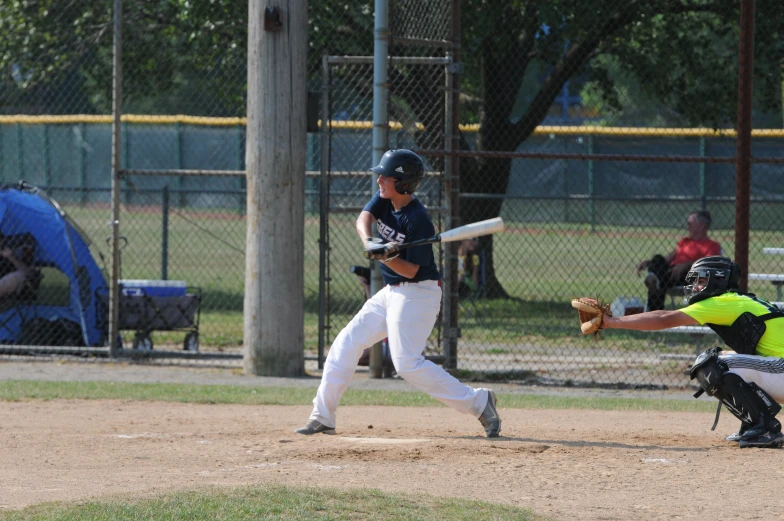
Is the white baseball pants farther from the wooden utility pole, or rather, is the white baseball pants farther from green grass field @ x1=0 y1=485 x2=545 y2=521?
the wooden utility pole

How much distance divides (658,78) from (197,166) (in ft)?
49.9

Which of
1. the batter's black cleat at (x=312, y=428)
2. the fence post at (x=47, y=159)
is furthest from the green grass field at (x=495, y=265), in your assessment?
the batter's black cleat at (x=312, y=428)

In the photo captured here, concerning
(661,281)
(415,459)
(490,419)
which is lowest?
(415,459)

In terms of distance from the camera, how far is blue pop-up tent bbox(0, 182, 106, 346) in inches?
444

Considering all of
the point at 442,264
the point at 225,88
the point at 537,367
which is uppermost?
the point at 225,88

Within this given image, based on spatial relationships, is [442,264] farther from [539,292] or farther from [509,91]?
[539,292]

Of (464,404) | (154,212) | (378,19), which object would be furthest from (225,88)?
(154,212)

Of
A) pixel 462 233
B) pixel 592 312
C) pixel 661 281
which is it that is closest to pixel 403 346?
pixel 462 233

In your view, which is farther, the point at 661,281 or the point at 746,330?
the point at 661,281

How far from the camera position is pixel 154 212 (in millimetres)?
26516

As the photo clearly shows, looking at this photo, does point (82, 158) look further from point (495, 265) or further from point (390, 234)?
point (390, 234)

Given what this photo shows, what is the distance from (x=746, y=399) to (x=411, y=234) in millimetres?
2227

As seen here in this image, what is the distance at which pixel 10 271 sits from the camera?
38.3ft

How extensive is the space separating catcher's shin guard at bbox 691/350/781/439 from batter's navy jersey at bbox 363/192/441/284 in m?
1.77
